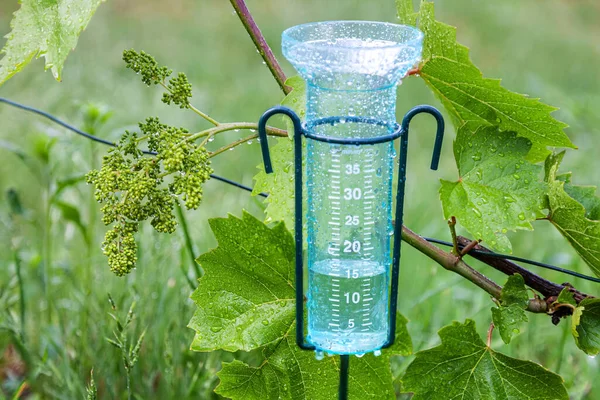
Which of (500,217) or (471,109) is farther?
(471,109)

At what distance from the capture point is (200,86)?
18.5ft

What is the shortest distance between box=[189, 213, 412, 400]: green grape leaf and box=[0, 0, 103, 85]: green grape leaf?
1.46ft

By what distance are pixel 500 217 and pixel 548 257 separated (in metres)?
1.89

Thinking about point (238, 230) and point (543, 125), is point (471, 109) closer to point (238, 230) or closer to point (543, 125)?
Result: point (543, 125)

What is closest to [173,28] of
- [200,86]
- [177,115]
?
[200,86]

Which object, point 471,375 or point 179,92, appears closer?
point 179,92

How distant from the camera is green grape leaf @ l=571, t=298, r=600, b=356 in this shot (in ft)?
5.05

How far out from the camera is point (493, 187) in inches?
59.6

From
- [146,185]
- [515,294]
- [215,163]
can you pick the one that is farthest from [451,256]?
[215,163]

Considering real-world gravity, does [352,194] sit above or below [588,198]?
above

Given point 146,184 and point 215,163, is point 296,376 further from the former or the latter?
point 215,163

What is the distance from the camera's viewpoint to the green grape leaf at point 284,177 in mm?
1486

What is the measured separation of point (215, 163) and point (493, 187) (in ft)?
10.3

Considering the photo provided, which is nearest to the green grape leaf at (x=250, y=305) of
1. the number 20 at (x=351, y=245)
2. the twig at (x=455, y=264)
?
the number 20 at (x=351, y=245)
